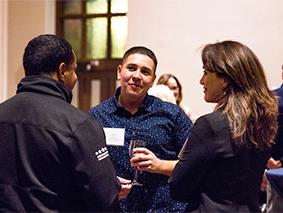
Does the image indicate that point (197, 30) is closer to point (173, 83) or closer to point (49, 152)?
point (173, 83)

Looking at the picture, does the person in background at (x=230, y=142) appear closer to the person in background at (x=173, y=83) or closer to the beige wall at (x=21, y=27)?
the person in background at (x=173, y=83)

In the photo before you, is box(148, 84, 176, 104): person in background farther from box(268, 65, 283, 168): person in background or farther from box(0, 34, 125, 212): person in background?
box(0, 34, 125, 212): person in background

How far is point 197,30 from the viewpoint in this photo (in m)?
4.20

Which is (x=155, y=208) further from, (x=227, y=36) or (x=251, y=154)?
(x=227, y=36)

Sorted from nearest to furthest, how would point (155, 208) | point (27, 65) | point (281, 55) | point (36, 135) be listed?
point (36, 135), point (27, 65), point (155, 208), point (281, 55)

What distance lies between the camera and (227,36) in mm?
4094

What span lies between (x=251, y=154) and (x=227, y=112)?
0.47 ft

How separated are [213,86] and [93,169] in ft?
1.49

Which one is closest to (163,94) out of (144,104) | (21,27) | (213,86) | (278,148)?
(278,148)

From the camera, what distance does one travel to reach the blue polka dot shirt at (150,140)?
196cm

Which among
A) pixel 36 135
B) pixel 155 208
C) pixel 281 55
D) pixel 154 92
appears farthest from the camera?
pixel 281 55

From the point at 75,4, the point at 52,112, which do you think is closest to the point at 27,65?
the point at 52,112

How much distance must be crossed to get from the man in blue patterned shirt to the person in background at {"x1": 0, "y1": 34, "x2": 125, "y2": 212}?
0.41m

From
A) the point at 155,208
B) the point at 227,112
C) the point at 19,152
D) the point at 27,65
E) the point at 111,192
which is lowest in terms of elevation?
the point at 155,208
